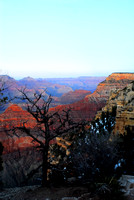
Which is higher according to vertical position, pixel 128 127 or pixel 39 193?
pixel 128 127

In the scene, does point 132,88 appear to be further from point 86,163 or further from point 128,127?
point 86,163

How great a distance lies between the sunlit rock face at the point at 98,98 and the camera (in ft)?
190

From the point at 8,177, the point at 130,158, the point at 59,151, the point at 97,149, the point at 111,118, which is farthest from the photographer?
the point at 8,177

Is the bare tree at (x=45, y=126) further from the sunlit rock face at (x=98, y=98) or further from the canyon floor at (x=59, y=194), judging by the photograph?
the sunlit rock face at (x=98, y=98)

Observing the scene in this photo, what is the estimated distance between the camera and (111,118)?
869 inches

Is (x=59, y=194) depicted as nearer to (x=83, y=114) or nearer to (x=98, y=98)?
(x=83, y=114)

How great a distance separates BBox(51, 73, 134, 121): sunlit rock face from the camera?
58.0m

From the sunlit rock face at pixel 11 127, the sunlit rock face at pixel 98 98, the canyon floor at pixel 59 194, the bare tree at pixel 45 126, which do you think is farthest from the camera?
the sunlit rock face at pixel 98 98

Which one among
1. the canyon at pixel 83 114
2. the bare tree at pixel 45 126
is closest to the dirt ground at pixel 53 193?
the bare tree at pixel 45 126

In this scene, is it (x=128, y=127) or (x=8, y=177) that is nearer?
(x=128, y=127)

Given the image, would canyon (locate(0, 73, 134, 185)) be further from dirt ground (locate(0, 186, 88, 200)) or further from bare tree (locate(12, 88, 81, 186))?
dirt ground (locate(0, 186, 88, 200))

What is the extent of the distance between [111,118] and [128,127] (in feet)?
21.2

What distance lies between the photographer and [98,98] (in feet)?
239

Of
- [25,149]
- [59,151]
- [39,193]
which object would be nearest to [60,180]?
[39,193]
